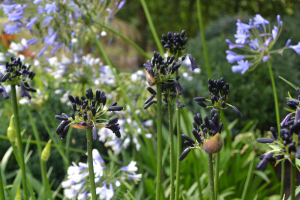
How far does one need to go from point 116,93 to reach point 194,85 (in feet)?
6.89

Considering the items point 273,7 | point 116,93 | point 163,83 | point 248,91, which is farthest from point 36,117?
point 273,7

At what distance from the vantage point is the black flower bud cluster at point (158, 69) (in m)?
0.96

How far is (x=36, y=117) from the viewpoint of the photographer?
3.48 meters

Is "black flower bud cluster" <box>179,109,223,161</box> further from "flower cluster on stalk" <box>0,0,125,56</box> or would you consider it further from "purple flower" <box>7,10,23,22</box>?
"purple flower" <box>7,10,23,22</box>

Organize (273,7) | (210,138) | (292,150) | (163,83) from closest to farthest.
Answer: (292,150) → (210,138) → (163,83) → (273,7)

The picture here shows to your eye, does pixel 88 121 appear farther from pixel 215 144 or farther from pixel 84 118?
pixel 215 144

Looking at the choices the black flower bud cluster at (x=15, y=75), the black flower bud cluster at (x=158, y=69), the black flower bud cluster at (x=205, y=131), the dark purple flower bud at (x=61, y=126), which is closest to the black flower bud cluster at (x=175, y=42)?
the black flower bud cluster at (x=158, y=69)

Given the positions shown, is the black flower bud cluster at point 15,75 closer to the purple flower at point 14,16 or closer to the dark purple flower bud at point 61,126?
the dark purple flower bud at point 61,126

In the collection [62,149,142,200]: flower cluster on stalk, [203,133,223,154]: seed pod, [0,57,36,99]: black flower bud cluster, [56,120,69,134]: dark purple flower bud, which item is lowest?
[62,149,142,200]: flower cluster on stalk

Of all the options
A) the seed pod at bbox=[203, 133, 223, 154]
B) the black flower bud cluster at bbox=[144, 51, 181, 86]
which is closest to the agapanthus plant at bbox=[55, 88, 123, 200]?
Result: the black flower bud cluster at bbox=[144, 51, 181, 86]

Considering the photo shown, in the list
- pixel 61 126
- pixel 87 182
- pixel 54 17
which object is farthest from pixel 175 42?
pixel 54 17

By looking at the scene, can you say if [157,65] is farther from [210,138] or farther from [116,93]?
[116,93]

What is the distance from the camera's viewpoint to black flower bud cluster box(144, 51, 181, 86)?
0.96m

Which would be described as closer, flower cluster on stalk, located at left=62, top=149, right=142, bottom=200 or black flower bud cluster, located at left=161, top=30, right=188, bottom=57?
black flower bud cluster, located at left=161, top=30, right=188, bottom=57
